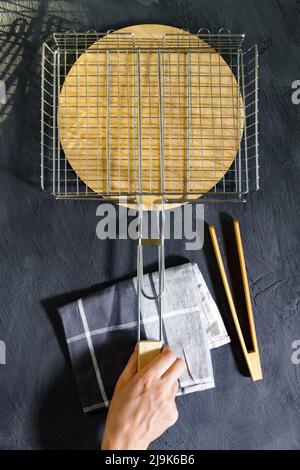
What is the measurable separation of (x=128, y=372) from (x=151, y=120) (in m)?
0.53

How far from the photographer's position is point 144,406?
0.90 m

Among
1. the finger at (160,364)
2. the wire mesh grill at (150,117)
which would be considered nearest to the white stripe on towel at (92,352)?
the finger at (160,364)

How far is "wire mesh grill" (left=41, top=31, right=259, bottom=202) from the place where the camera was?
98 centimetres

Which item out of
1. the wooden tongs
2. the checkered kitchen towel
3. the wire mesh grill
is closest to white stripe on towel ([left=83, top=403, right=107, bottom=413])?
the checkered kitchen towel

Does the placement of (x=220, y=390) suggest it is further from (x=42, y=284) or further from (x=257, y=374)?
(x=42, y=284)

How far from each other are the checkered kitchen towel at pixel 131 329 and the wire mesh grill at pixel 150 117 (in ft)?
0.68

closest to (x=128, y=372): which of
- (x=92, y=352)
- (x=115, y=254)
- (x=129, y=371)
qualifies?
(x=129, y=371)

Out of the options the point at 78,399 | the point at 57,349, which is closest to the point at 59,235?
the point at 57,349

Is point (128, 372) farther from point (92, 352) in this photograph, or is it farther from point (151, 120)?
point (151, 120)

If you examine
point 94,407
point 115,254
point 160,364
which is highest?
point 115,254

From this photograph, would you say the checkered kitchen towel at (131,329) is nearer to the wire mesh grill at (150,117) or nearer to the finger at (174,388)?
the finger at (174,388)

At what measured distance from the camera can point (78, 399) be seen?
103 cm

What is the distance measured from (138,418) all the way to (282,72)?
0.82 m

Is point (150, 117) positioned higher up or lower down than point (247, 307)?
higher up
